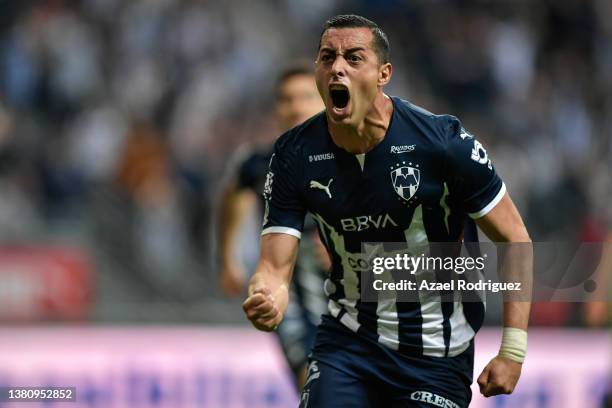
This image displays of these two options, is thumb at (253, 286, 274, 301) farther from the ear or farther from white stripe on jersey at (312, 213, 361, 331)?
the ear

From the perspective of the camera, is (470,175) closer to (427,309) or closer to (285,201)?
(427,309)

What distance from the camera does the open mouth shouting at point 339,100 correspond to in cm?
514

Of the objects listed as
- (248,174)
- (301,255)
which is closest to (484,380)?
(301,255)

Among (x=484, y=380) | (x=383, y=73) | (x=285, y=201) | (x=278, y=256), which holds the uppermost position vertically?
(x=383, y=73)

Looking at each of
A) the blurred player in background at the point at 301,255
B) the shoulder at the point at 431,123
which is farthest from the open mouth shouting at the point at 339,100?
the blurred player in background at the point at 301,255

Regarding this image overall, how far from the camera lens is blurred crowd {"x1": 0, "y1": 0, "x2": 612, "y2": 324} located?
12.0 metres

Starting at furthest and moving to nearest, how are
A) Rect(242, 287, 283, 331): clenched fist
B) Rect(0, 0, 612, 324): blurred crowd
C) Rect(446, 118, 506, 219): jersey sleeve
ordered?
Rect(0, 0, 612, 324): blurred crowd, Rect(446, 118, 506, 219): jersey sleeve, Rect(242, 287, 283, 331): clenched fist

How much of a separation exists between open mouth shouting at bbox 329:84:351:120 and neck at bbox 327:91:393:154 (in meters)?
0.09

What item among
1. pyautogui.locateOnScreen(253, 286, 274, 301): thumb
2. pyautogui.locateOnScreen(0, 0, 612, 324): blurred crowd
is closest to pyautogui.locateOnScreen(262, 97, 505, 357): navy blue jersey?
pyautogui.locateOnScreen(253, 286, 274, 301): thumb

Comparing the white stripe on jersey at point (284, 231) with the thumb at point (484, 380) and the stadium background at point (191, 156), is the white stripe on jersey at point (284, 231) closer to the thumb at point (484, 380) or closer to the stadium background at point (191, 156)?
the thumb at point (484, 380)

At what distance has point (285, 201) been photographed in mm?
5391

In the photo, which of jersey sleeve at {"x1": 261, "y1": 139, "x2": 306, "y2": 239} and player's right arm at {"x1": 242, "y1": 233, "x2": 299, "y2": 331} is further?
jersey sleeve at {"x1": 261, "y1": 139, "x2": 306, "y2": 239}

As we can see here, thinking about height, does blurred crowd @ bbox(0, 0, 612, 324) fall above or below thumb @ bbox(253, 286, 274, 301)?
above

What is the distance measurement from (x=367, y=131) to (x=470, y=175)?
486 mm
